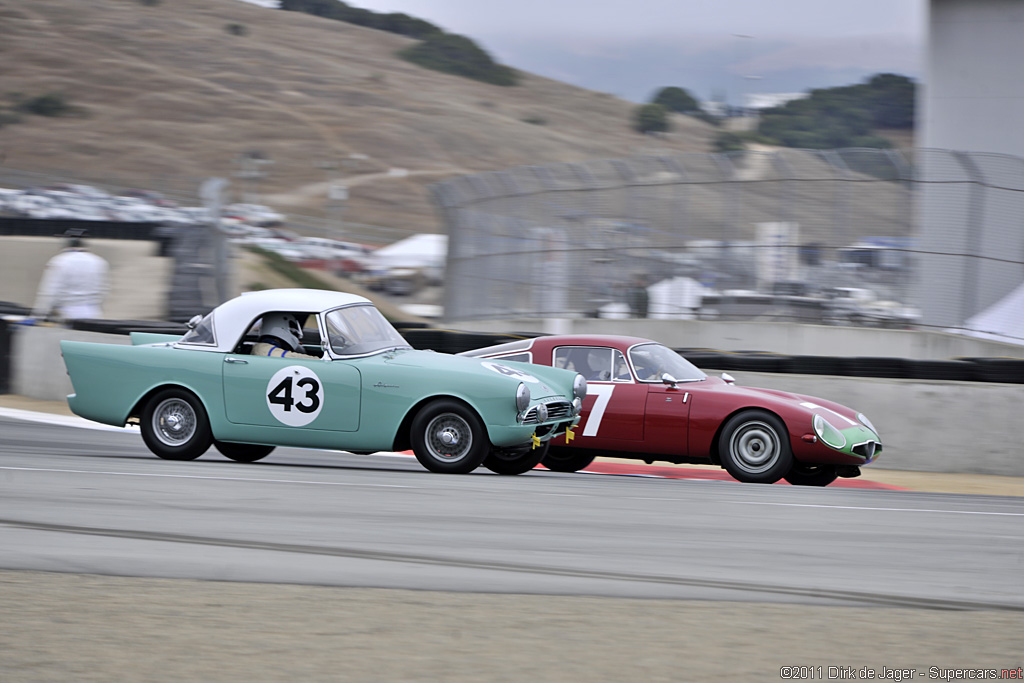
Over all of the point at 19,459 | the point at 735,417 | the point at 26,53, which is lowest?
the point at 19,459

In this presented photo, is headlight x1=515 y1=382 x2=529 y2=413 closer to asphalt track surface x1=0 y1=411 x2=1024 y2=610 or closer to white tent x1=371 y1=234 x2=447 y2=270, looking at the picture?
asphalt track surface x1=0 y1=411 x2=1024 y2=610

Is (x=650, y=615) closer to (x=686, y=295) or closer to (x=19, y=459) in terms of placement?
(x=19, y=459)

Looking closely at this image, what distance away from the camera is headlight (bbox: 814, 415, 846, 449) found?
8.66 m

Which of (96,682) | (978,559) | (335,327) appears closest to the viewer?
(96,682)

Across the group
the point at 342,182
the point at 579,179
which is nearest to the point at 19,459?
the point at 579,179

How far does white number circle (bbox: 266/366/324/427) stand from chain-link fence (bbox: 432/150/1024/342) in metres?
11.8

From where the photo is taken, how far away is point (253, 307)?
8391 millimetres

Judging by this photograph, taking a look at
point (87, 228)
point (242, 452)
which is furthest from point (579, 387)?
point (87, 228)

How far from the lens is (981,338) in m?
17.2

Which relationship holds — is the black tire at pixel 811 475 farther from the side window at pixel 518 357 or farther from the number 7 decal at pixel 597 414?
the side window at pixel 518 357

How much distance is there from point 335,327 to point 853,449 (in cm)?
414

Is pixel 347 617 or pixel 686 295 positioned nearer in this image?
pixel 347 617

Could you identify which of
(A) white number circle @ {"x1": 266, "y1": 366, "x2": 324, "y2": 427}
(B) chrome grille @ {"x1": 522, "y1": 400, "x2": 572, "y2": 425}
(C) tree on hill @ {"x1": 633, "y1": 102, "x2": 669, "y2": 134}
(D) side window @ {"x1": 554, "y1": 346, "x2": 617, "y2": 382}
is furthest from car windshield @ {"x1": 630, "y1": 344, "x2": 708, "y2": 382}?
(C) tree on hill @ {"x1": 633, "y1": 102, "x2": 669, "y2": 134}

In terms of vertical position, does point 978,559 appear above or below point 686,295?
below
